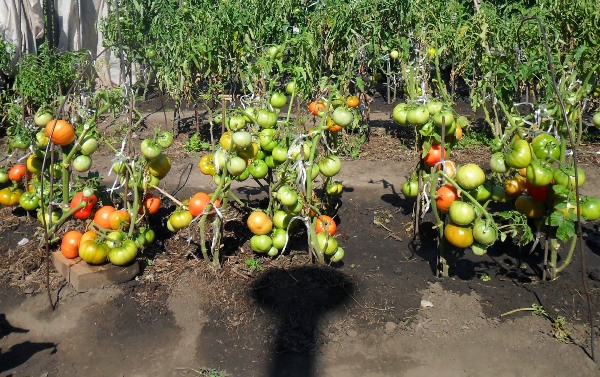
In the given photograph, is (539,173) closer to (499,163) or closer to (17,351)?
(499,163)

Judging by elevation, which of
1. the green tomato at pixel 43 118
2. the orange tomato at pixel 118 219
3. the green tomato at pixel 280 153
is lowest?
Answer: the orange tomato at pixel 118 219

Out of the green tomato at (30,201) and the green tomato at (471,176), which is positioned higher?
the green tomato at (471,176)

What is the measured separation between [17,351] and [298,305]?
165 cm

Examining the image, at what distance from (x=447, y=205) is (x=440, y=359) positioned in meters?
0.87

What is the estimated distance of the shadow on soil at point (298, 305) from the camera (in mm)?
3203

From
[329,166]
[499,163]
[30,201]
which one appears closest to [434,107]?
Result: [499,163]

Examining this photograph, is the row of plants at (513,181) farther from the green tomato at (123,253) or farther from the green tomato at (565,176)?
the green tomato at (123,253)

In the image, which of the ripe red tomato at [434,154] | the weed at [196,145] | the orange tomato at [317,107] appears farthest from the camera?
the weed at [196,145]

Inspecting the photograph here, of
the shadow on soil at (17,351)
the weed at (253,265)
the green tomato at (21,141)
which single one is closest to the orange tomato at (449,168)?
the weed at (253,265)

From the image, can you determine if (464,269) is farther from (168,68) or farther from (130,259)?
(168,68)

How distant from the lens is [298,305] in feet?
11.8

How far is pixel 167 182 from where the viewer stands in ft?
19.1

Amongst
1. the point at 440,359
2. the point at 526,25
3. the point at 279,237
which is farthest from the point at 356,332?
the point at 526,25

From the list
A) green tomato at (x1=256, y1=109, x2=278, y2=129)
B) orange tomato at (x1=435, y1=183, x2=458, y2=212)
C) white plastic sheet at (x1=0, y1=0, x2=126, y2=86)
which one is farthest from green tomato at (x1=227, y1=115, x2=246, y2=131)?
white plastic sheet at (x1=0, y1=0, x2=126, y2=86)
